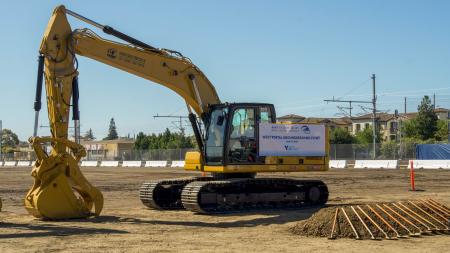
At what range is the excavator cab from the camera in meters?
17.6

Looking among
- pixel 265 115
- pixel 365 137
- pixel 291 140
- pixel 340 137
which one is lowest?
pixel 291 140

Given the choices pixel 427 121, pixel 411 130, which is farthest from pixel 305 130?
pixel 411 130

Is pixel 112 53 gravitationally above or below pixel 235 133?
above

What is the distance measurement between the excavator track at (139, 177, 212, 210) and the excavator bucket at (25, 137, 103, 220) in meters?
2.98

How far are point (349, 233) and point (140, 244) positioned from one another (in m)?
3.75

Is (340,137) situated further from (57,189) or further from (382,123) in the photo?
(57,189)

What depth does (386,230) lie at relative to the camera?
12.4m

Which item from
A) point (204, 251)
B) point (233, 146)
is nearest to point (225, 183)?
point (233, 146)

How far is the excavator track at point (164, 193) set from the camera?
18.6m

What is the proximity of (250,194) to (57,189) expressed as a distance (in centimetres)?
527

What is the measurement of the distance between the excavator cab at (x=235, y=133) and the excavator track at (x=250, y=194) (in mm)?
620

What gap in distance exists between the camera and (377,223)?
41.8ft

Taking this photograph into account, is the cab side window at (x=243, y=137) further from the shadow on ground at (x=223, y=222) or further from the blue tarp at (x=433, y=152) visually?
the blue tarp at (x=433, y=152)

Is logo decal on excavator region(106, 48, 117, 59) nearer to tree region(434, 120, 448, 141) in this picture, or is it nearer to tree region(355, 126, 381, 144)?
tree region(434, 120, 448, 141)
